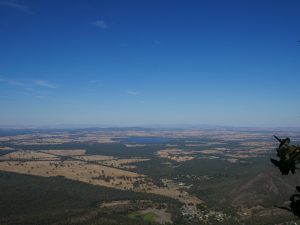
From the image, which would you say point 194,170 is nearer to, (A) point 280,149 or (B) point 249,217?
(B) point 249,217

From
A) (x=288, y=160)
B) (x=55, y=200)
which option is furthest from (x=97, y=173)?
(x=288, y=160)

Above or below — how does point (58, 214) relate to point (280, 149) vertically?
below

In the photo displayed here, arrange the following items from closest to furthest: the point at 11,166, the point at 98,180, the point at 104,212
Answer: the point at 104,212, the point at 98,180, the point at 11,166

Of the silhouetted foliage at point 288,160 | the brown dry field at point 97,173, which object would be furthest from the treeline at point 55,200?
the silhouetted foliage at point 288,160

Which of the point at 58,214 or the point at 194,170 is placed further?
the point at 194,170

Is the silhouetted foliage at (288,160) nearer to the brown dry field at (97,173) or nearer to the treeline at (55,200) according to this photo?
the treeline at (55,200)

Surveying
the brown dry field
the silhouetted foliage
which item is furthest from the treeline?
the silhouetted foliage

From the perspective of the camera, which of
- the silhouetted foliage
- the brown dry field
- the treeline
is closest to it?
the silhouetted foliage

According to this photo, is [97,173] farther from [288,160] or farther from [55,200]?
[288,160]

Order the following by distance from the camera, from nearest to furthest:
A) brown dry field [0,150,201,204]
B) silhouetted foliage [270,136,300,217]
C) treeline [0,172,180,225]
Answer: silhouetted foliage [270,136,300,217] → treeline [0,172,180,225] → brown dry field [0,150,201,204]

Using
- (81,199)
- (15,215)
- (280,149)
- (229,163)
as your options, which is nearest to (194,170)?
(229,163)

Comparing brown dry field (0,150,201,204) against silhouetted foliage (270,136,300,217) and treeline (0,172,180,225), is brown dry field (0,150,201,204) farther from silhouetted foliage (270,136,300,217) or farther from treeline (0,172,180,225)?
silhouetted foliage (270,136,300,217)
